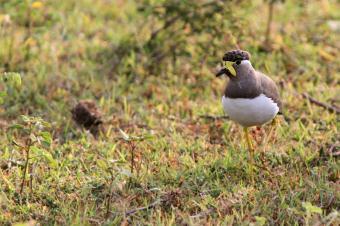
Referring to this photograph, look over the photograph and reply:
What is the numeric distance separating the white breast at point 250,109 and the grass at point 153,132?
1.27 feet

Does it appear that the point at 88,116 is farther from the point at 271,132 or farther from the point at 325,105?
the point at 325,105

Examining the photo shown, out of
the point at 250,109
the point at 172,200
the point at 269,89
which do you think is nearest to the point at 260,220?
the point at 172,200

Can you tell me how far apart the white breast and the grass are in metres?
0.39

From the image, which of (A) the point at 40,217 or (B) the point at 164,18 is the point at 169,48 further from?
(A) the point at 40,217

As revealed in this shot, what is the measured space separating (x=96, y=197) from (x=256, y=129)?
4.98ft

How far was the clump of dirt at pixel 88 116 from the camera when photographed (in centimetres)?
576

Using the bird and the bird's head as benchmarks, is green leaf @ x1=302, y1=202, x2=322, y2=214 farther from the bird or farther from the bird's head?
the bird's head

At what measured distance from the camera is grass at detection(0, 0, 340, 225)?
4.44 metres

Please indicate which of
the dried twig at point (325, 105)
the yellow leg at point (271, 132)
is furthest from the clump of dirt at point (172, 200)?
the dried twig at point (325, 105)

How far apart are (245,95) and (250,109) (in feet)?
0.33

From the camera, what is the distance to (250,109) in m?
4.58

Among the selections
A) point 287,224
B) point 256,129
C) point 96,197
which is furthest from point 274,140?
point 96,197

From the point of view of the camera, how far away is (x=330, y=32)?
7754 millimetres

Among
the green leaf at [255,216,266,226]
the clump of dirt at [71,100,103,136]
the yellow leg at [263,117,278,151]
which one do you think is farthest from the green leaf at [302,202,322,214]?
the clump of dirt at [71,100,103,136]
